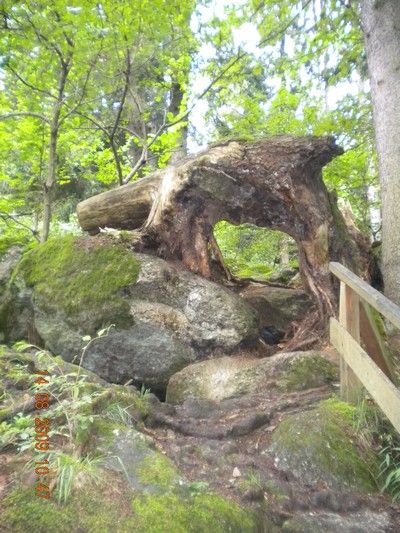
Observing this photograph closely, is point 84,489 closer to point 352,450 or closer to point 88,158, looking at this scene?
point 352,450

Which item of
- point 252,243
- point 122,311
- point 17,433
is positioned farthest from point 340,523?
point 252,243

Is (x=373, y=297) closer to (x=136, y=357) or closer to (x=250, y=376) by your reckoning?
(x=250, y=376)

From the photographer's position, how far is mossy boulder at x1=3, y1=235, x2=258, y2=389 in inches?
204

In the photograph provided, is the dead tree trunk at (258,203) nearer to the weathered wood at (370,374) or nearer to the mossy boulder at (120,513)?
the weathered wood at (370,374)

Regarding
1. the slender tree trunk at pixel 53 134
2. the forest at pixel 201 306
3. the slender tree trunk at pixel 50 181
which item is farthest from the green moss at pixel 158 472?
the slender tree trunk at pixel 50 181

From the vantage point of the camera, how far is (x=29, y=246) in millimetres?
7285

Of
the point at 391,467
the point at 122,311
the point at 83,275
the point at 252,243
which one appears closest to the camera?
the point at 391,467

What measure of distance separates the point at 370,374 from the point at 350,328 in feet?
2.25

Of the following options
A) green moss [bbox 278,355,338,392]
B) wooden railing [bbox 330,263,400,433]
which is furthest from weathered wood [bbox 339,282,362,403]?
green moss [bbox 278,355,338,392]

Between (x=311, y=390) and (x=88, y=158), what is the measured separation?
9.09 metres

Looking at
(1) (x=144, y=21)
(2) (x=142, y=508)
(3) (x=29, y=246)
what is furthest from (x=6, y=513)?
(1) (x=144, y=21)

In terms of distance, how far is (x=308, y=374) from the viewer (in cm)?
440

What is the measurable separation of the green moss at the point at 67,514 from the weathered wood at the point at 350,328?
2358 millimetres

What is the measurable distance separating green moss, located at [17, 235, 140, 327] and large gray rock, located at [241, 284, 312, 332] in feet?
7.23
